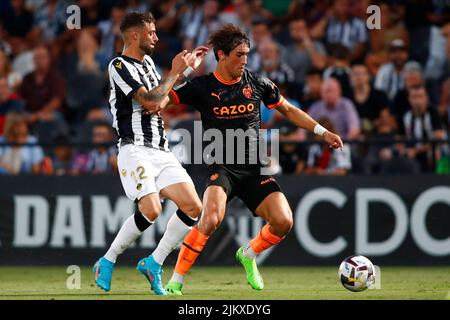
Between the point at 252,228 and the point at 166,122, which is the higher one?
the point at 166,122

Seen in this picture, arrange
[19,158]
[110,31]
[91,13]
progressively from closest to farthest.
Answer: [19,158]
[110,31]
[91,13]

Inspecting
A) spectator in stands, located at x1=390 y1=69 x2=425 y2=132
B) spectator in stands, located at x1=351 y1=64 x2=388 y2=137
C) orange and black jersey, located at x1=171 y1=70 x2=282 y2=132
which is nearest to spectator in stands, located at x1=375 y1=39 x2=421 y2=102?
spectator in stands, located at x1=390 y1=69 x2=425 y2=132

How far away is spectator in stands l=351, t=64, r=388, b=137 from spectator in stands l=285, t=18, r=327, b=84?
1.10 m

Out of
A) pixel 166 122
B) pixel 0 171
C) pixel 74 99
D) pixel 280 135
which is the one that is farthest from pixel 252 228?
pixel 74 99

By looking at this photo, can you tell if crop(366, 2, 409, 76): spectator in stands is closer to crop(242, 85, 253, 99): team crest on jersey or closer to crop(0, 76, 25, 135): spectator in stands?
crop(0, 76, 25, 135): spectator in stands

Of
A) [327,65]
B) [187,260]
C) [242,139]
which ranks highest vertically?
[327,65]

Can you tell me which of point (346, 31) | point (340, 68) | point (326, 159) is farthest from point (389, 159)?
point (346, 31)

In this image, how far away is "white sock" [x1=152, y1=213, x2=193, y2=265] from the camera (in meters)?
9.58

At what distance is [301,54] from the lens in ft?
52.9

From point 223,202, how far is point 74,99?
719cm

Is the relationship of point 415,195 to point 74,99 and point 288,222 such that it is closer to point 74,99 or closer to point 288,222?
point 288,222

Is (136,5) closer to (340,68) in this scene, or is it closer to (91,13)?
(91,13)

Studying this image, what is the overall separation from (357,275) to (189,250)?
1.48m

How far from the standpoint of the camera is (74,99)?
16438 mm
